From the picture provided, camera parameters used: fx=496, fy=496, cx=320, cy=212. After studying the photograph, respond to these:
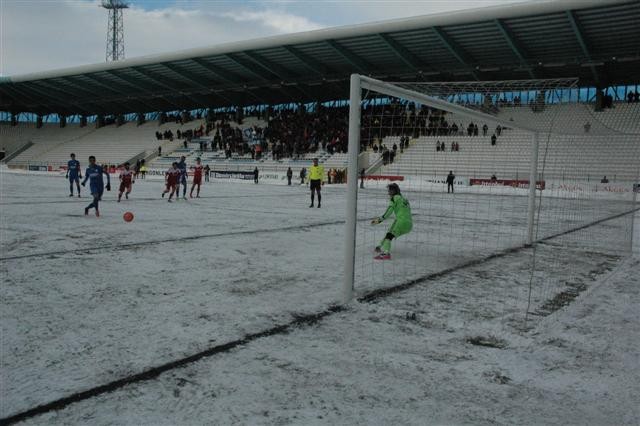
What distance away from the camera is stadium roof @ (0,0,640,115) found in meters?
28.0

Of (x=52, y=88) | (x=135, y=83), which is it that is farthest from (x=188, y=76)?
(x=52, y=88)

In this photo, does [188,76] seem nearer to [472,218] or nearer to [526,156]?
[526,156]

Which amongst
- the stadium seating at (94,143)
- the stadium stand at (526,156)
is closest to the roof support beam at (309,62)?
the stadium stand at (526,156)

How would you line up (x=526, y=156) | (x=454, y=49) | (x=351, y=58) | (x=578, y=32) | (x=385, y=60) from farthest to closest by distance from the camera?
(x=351, y=58), (x=385, y=60), (x=454, y=49), (x=578, y=32), (x=526, y=156)

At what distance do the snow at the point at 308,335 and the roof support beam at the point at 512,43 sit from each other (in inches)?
979

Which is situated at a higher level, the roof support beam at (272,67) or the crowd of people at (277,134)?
the roof support beam at (272,67)

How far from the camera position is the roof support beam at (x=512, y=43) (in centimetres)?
2881

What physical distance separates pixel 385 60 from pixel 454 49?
5624 millimetres

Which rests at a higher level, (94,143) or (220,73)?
(220,73)

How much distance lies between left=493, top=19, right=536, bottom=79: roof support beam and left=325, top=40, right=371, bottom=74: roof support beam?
10922 mm

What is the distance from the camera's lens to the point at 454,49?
32812 mm

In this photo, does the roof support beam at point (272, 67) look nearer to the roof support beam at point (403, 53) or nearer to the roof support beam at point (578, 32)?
the roof support beam at point (403, 53)

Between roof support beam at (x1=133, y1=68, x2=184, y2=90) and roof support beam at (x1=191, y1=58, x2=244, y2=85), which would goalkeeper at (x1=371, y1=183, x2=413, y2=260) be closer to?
roof support beam at (x1=191, y1=58, x2=244, y2=85)

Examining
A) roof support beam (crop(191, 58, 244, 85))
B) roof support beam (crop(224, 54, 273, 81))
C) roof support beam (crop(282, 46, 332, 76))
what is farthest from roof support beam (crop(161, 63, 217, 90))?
roof support beam (crop(282, 46, 332, 76))
